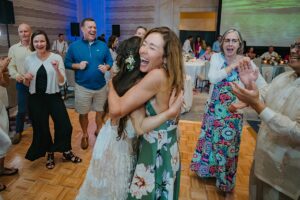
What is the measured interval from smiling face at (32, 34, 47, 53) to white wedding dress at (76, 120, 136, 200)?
1423 millimetres

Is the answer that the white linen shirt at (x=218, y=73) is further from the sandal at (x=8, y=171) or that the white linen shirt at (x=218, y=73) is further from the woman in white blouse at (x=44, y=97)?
the sandal at (x=8, y=171)

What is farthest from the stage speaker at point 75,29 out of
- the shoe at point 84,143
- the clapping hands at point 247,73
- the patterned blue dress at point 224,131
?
the clapping hands at point 247,73

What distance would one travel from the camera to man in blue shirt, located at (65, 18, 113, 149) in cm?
300

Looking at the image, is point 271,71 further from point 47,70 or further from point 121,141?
point 121,141

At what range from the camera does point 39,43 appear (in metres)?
2.43

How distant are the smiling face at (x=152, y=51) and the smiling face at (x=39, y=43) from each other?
5.43ft

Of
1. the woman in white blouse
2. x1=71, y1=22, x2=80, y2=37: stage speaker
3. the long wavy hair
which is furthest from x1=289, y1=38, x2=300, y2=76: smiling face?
x1=71, y1=22, x2=80, y2=37: stage speaker

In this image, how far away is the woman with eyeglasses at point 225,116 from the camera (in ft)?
6.99

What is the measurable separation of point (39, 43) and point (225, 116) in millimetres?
2016

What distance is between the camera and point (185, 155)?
10.1 ft

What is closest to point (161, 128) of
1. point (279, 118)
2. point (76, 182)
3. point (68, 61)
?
point (279, 118)

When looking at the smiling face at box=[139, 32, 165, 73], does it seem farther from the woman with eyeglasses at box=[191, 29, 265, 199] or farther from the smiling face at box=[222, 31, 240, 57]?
the smiling face at box=[222, 31, 240, 57]

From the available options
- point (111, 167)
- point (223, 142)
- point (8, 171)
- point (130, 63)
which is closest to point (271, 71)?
point (223, 142)

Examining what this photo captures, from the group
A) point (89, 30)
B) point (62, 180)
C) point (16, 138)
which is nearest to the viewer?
point (62, 180)
